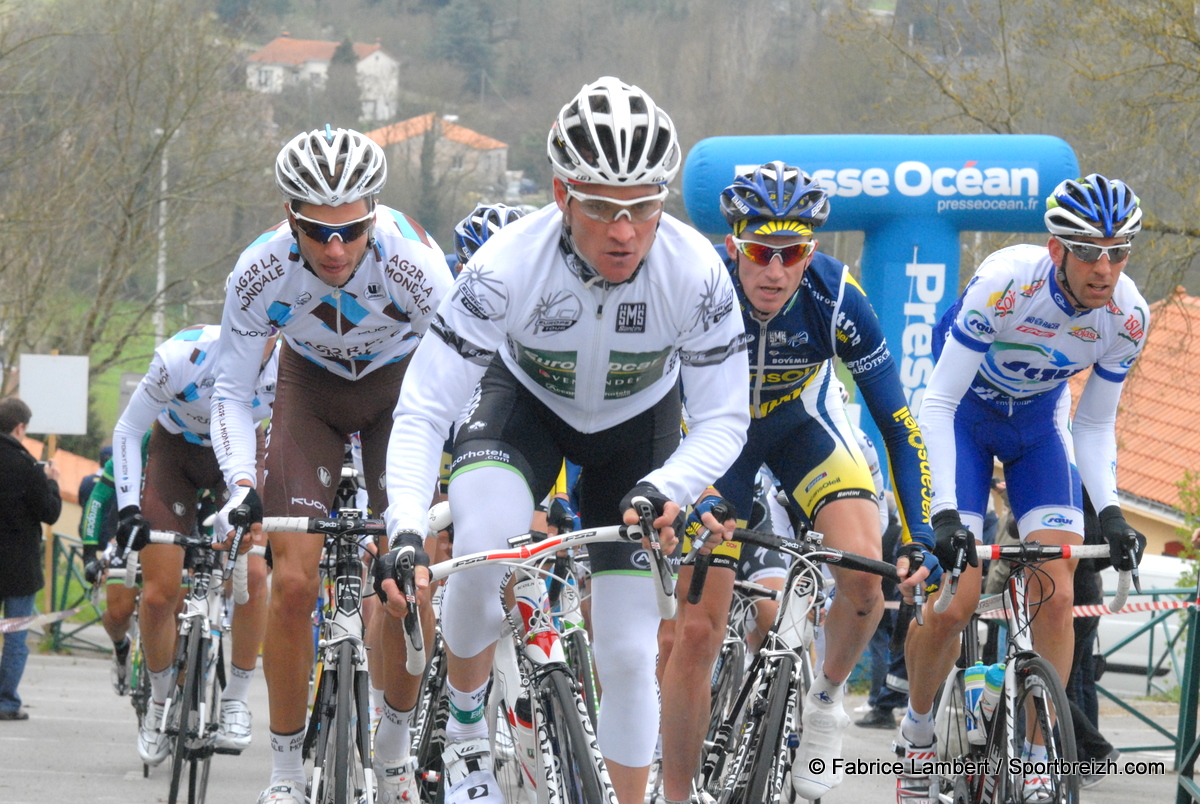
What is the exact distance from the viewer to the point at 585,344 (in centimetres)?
457

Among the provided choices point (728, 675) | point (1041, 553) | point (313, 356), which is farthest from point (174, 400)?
point (1041, 553)

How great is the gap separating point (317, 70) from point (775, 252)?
121 ft

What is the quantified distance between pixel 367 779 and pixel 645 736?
1.20 meters

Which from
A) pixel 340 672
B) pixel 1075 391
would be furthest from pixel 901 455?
pixel 1075 391

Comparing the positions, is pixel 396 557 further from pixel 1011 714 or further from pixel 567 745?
pixel 1011 714

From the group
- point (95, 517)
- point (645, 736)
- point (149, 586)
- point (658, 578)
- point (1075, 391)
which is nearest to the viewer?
point (658, 578)

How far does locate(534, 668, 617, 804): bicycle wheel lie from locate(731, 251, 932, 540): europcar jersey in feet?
6.50

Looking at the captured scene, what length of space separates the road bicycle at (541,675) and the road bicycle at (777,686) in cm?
102

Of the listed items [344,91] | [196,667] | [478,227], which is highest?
[344,91]

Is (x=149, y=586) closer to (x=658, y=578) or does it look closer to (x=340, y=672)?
(x=340, y=672)

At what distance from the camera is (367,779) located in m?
5.18

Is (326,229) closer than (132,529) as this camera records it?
Yes

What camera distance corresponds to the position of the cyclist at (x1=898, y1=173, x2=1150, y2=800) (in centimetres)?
602

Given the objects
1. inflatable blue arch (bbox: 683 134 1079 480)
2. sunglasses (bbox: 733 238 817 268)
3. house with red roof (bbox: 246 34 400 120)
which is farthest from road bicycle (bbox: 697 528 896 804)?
house with red roof (bbox: 246 34 400 120)
